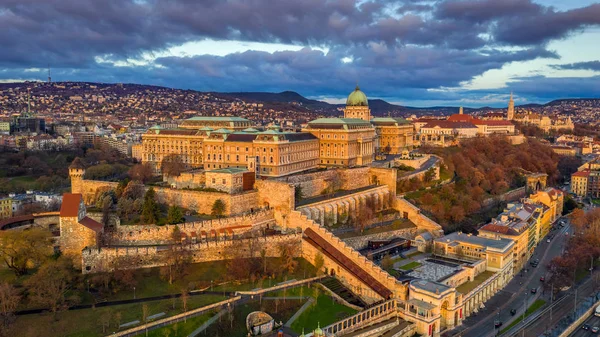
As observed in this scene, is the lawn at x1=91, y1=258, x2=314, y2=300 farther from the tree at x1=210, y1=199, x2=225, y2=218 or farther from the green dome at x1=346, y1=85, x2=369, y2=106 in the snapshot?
the green dome at x1=346, y1=85, x2=369, y2=106

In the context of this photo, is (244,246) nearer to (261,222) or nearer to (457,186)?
(261,222)

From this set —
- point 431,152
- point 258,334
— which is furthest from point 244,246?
point 431,152

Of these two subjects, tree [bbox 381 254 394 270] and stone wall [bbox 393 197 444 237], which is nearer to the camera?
tree [bbox 381 254 394 270]

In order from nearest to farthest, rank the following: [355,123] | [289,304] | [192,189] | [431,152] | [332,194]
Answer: [289,304]
[192,189]
[332,194]
[355,123]
[431,152]

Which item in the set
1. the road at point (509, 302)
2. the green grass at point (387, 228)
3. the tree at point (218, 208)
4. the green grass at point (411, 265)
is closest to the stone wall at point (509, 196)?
the road at point (509, 302)

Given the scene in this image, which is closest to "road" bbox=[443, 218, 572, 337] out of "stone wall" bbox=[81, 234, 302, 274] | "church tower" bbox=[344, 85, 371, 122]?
"stone wall" bbox=[81, 234, 302, 274]

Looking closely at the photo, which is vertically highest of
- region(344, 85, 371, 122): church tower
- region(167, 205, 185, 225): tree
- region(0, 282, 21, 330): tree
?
region(344, 85, 371, 122): church tower

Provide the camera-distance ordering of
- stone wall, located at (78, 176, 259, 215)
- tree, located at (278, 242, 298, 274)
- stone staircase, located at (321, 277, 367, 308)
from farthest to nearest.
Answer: stone wall, located at (78, 176, 259, 215), tree, located at (278, 242, 298, 274), stone staircase, located at (321, 277, 367, 308)
